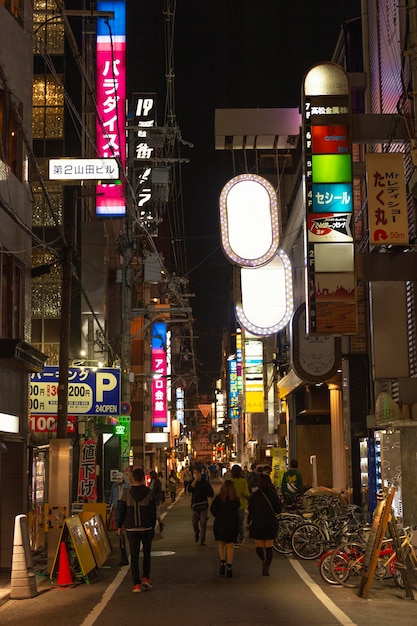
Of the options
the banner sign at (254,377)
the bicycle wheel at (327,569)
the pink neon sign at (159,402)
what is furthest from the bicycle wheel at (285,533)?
the pink neon sign at (159,402)

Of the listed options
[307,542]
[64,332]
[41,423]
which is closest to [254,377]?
[41,423]

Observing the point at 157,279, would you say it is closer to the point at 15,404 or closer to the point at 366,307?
the point at 366,307

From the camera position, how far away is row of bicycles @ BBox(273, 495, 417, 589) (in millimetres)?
13664

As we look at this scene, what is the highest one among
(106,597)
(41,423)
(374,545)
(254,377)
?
(254,377)

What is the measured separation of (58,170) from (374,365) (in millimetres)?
8871

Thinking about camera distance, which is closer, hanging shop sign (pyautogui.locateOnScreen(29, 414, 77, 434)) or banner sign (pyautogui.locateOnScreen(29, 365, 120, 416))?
banner sign (pyautogui.locateOnScreen(29, 365, 120, 416))

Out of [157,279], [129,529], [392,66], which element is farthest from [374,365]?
[157,279]

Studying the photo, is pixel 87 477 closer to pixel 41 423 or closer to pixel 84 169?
pixel 41 423

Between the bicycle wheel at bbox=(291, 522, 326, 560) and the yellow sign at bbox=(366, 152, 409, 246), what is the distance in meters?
6.24

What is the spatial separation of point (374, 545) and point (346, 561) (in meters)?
1.51

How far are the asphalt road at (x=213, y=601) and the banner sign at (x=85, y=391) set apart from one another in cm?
1038

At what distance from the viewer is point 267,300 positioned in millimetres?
27125

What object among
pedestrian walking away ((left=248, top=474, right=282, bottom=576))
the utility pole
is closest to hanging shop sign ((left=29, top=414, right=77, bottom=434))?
the utility pole

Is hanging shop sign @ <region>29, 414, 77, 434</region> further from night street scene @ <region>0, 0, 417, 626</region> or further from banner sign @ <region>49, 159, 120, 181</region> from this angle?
banner sign @ <region>49, 159, 120, 181</region>
